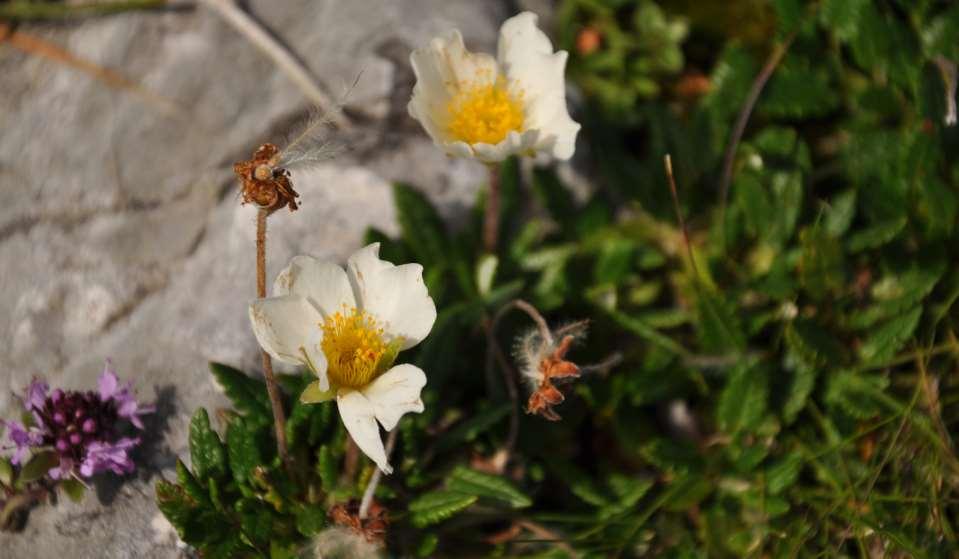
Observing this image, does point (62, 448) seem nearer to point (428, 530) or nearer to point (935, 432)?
point (428, 530)

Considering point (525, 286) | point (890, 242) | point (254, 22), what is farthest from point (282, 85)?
point (890, 242)

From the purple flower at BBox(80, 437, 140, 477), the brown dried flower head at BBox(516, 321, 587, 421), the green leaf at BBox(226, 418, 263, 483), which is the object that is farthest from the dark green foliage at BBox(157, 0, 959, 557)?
the brown dried flower head at BBox(516, 321, 587, 421)

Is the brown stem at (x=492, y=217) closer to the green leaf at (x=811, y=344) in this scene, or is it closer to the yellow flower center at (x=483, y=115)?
the yellow flower center at (x=483, y=115)

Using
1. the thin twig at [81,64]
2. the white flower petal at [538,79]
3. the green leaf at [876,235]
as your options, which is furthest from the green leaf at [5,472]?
the green leaf at [876,235]

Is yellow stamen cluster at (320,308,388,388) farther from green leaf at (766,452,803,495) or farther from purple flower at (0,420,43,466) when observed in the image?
green leaf at (766,452,803,495)

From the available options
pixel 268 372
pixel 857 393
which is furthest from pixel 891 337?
pixel 268 372

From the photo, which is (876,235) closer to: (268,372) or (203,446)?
(268,372)
